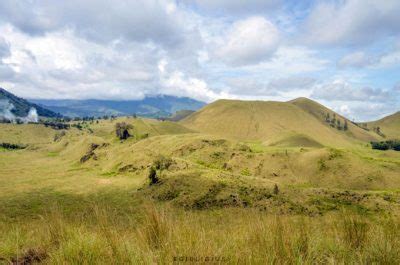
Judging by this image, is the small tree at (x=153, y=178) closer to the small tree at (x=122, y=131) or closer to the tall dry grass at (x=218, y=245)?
the tall dry grass at (x=218, y=245)

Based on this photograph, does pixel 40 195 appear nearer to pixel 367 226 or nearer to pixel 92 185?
pixel 92 185

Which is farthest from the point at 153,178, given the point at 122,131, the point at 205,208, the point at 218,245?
the point at 122,131

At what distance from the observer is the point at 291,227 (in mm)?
6645

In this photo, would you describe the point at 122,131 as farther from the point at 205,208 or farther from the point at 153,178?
the point at 205,208

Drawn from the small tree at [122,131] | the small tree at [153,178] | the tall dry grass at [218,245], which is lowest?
the small tree at [153,178]

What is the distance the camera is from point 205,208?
42.8m

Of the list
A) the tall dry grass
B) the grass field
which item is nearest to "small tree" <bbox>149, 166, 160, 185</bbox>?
the grass field

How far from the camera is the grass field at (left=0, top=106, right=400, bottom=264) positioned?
555cm

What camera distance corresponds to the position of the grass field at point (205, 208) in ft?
18.2

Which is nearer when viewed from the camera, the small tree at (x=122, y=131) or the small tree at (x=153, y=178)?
Answer: the small tree at (x=153, y=178)

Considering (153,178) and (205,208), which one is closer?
(205,208)

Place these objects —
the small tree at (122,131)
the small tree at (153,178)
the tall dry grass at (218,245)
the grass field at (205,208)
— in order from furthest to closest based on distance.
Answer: the small tree at (122,131)
the small tree at (153,178)
the grass field at (205,208)
the tall dry grass at (218,245)

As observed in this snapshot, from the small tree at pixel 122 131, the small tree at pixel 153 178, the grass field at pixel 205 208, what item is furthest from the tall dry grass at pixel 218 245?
the small tree at pixel 122 131

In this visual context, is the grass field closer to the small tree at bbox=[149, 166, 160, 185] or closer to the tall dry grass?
the tall dry grass
